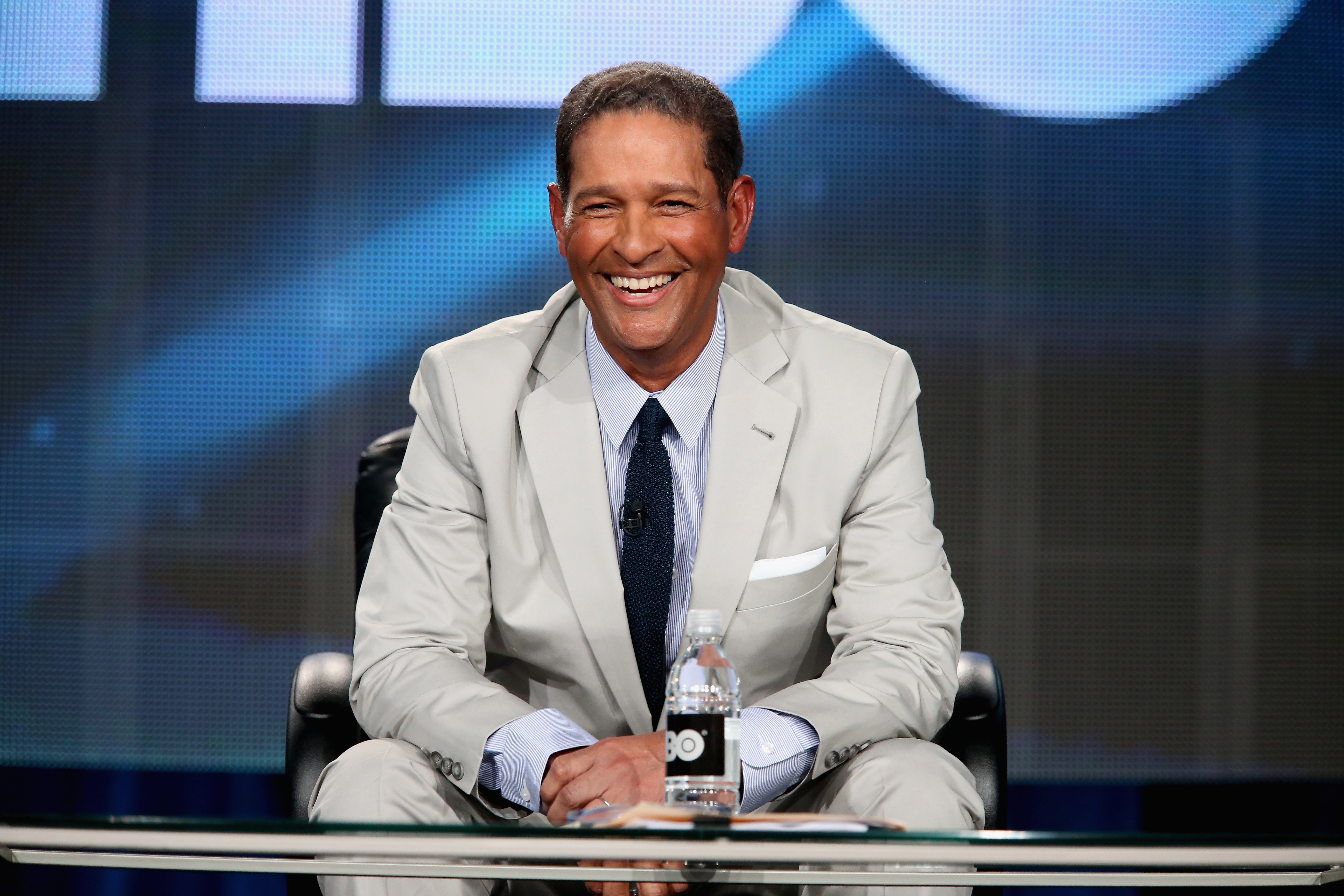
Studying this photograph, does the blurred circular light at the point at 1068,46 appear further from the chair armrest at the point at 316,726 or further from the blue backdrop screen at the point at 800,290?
the chair armrest at the point at 316,726

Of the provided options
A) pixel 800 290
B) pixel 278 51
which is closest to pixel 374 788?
pixel 800 290

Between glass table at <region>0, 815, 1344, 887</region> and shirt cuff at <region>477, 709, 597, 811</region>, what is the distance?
462 mm

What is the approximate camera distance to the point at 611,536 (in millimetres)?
1827

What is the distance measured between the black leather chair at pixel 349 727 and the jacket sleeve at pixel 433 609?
2.6 inches

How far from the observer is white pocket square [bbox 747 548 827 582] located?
5.98 feet

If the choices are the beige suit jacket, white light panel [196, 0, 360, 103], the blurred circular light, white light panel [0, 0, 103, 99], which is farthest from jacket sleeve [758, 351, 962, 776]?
white light panel [0, 0, 103, 99]

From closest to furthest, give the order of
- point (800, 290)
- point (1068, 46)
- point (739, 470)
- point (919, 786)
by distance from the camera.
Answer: point (919, 786) < point (739, 470) < point (1068, 46) < point (800, 290)

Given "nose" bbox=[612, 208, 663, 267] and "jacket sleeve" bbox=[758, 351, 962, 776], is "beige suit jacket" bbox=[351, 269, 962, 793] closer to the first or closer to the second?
"jacket sleeve" bbox=[758, 351, 962, 776]

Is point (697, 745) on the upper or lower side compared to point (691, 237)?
lower

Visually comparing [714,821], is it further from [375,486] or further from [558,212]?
[375,486]

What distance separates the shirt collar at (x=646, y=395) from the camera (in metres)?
1.92

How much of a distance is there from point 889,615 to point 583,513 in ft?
1.52

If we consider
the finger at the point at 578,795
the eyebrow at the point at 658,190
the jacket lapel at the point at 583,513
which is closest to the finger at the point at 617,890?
the finger at the point at 578,795

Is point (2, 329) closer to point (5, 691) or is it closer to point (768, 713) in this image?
point (5, 691)
